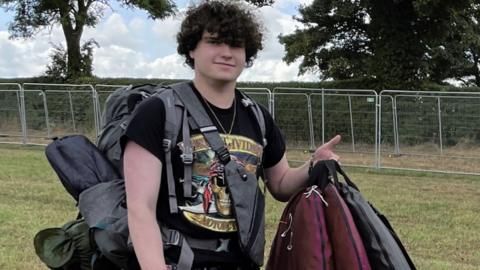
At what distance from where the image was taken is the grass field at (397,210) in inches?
232

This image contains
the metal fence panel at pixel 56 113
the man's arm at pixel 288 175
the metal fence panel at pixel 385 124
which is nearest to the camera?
the man's arm at pixel 288 175

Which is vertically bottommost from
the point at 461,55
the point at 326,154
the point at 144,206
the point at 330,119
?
the point at 330,119

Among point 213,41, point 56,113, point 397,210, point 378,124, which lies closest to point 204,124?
point 213,41

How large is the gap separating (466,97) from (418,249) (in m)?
7.92

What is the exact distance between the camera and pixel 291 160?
14375mm

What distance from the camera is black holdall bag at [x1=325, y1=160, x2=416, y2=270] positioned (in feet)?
6.76

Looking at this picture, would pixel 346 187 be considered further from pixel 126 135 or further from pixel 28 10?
pixel 28 10

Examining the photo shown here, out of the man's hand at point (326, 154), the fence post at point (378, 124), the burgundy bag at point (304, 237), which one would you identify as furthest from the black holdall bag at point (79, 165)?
the fence post at point (378, 124)

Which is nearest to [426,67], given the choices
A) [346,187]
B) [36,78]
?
[36,78]

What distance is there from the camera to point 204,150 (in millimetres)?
2141

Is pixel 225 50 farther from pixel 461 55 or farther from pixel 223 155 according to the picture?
pixel 461 55

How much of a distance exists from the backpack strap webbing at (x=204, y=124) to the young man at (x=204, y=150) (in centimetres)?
2

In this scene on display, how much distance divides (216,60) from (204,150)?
0.31 m

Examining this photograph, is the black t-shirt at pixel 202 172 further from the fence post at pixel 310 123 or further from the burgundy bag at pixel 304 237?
the fence post at pixel 310 123
